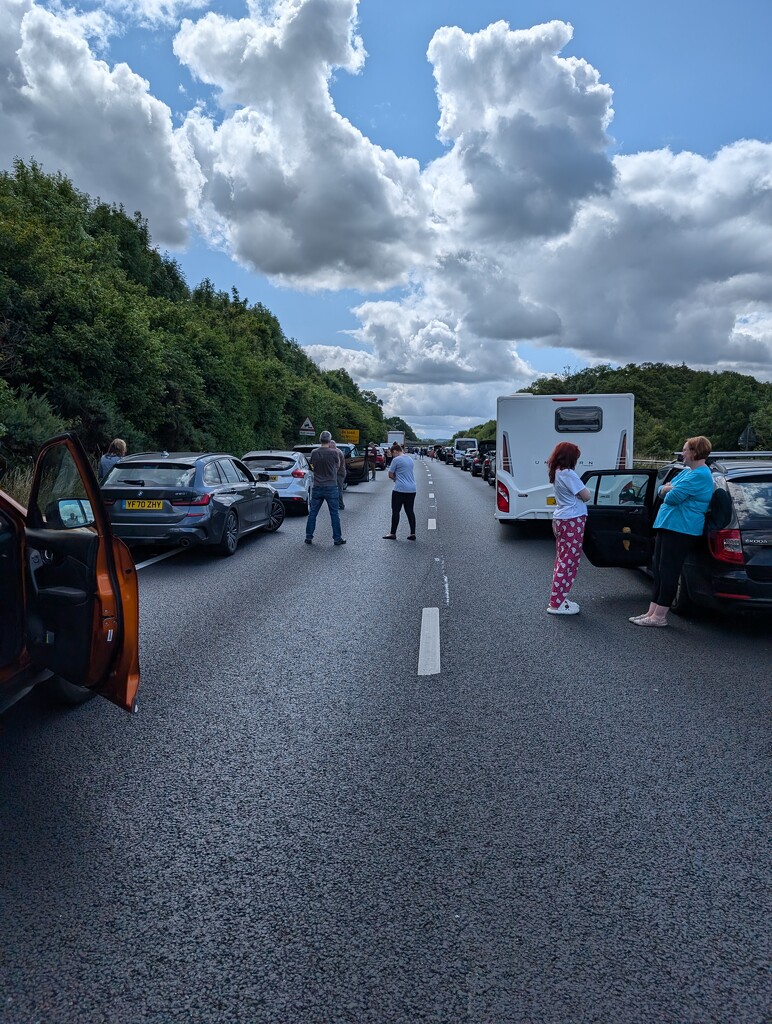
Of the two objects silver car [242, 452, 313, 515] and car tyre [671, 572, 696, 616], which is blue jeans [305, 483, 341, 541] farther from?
car tyre [671, 572, 696, 616]

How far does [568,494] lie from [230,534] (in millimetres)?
5559

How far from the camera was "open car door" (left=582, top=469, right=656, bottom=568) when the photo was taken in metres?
8.13

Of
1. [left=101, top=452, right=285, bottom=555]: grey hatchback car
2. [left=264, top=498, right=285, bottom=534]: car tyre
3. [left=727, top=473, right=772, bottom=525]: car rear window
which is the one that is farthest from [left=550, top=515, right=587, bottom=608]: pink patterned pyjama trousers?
[left=264, top=498, right=285, bottom=534]: car tyre

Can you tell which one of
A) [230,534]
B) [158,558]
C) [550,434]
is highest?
[550,434]

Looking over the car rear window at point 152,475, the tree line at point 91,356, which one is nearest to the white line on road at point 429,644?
the tree line at point 91,356

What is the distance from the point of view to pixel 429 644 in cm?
644

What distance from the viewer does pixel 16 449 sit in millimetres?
14195

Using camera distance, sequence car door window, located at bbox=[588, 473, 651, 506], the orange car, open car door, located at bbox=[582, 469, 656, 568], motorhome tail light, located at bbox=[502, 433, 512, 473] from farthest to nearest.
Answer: motorhome tail light, located at bbox=[502, 433, 512, 473] → car door window, located at bbox=[588, 473, 651, 506] → open car door, located at bbox=[582, 469, 656, 568] → the orange car

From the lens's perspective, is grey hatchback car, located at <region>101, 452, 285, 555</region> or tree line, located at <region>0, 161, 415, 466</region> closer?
grey hatchback car, located at <region>101, 452, 285, 555</region>

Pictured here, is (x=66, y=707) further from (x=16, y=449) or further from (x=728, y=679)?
(x=16, y=449)

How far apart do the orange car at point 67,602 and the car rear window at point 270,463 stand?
13.0 meters

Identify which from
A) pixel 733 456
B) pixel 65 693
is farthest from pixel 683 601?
pixel 65 693

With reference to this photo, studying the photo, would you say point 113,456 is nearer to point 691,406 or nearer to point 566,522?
point 566,522

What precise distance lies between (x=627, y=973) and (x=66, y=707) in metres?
3.69
